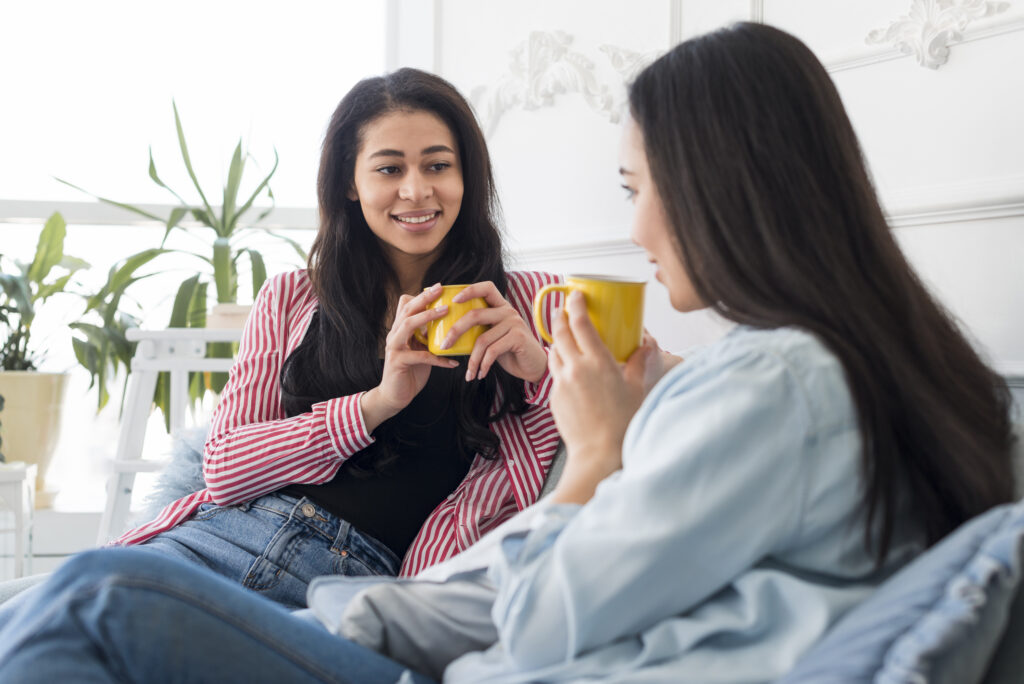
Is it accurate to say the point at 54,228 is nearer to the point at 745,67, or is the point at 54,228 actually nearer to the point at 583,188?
the point at 583,188

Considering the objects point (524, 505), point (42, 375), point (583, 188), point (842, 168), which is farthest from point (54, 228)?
point (842, 168)

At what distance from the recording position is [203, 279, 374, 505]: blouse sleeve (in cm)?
144

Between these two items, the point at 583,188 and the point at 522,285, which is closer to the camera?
the point at 522,285

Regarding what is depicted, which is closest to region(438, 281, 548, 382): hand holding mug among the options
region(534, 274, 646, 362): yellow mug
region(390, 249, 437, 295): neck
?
region(534, 274, 646, 362): yellow mug

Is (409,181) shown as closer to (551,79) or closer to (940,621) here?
(551,79)

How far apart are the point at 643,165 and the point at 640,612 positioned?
0.45 meters

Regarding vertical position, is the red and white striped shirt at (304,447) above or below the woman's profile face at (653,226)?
below

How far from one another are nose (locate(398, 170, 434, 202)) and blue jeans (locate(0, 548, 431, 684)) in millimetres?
898

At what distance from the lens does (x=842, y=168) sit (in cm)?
86

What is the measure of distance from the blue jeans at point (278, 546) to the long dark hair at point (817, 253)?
80cm

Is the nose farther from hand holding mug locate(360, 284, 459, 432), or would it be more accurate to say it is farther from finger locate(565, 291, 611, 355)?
finger locate(565, 291, 611, 355)

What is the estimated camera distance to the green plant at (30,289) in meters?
3.16

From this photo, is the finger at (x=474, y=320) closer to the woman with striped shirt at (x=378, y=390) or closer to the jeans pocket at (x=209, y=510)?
the woman with striped shirt at (x=378, y=390)

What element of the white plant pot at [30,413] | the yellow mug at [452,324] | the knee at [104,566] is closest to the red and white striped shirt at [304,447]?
the yellow mug at [452,324]
